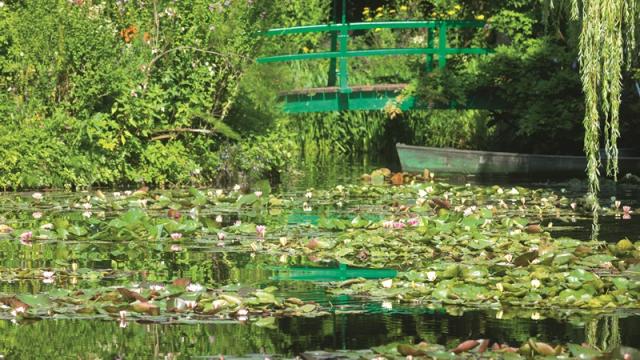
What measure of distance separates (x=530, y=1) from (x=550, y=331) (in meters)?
14.5

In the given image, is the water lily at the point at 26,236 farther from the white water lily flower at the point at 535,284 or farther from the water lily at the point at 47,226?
the white water lily flower at the point at 535,284

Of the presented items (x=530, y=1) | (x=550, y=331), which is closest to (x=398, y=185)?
(x=530, y=1)

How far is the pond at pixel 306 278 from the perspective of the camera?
7.20m

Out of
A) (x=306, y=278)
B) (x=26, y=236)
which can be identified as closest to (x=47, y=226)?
(x=26, y=236)

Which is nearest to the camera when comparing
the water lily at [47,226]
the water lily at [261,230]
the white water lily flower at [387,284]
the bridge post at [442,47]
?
the white water lily flower at [387,284]

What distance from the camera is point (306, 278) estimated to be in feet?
30.7

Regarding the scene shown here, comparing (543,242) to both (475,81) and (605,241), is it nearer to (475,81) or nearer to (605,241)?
(605,241)

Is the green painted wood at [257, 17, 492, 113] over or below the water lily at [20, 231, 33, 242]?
over

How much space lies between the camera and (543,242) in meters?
10.4

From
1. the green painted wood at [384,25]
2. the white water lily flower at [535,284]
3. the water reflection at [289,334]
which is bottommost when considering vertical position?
the water reflection at [289,334]

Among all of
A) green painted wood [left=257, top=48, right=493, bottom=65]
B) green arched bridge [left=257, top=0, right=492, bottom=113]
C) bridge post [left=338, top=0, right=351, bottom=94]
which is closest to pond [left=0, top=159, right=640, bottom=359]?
green painted wood [left=257, top=48, right=493, bottom=65]

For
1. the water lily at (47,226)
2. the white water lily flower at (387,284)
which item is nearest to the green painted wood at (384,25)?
the water lily at (47,226)

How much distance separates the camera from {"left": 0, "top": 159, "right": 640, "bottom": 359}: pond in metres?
7.20

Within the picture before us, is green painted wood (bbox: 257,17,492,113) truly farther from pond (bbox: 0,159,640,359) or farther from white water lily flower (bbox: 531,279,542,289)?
white water lily flower (bbox: 531,279,542,289)
